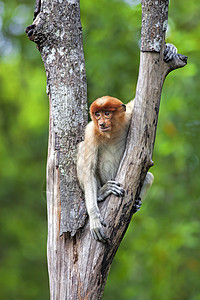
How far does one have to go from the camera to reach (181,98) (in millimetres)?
6309

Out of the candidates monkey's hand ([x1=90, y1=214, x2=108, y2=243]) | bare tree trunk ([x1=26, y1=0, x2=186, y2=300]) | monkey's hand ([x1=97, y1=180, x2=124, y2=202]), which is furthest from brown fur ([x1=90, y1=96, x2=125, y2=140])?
monkey's hand ([x1=90, y1=214, x2=108, y2=243])

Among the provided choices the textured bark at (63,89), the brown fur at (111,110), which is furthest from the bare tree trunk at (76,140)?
the brown fur at (111,110)

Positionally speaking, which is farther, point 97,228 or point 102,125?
point 102,125

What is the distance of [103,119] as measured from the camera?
11.9 feet

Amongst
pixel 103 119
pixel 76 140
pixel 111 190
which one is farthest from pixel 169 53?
pixel 111 190

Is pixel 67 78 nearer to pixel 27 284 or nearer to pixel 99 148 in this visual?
pixel 99 148

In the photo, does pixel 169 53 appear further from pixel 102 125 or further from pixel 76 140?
pixel 76 140

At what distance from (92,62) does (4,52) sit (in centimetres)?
521

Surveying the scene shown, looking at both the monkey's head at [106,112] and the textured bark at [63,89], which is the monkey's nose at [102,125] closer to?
the monkey's head at [106,112]

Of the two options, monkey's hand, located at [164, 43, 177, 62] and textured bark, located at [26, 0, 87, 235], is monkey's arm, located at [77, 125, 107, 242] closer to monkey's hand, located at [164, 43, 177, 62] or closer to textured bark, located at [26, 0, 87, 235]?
textured bark, located at [26, 0, 87, 235]

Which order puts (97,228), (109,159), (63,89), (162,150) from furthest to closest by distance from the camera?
1. (162,150)
2. (109,159)
3. (63,89)
4. (97,228)

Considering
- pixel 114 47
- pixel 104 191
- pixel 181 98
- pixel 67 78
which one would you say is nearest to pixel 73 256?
pixel 104 191

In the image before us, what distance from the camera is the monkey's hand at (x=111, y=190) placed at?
3.40 meters

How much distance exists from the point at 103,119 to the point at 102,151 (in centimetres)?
45
